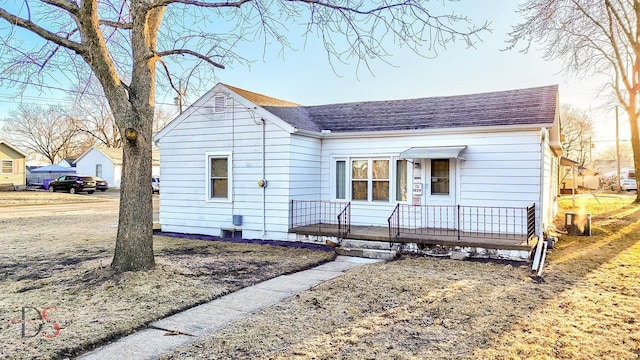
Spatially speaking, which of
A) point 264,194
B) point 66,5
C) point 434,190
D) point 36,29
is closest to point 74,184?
point 264,194

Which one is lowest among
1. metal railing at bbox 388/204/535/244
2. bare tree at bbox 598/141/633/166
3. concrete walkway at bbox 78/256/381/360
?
concrete walkway at bbox 78/256/381/360

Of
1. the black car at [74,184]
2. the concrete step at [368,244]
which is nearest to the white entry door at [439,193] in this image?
the concrete step at [368,244]

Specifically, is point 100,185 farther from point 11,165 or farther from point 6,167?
point 6,167

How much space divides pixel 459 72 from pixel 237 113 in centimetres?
616

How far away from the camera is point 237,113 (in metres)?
10.8

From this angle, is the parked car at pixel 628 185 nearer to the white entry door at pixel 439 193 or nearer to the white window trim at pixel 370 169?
the white entry door at pixel 439 193

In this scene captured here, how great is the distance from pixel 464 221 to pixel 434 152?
185cm

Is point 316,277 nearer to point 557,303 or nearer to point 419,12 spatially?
point 557,303

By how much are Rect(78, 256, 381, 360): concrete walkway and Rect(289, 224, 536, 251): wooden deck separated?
7.12 feet

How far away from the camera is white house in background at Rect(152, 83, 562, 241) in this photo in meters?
9.33

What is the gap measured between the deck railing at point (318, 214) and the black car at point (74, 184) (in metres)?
28.7

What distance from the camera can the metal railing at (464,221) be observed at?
9.05 m

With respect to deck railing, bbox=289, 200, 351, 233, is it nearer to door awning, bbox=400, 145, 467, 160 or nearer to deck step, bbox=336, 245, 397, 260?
deck step, bbox=336, 245, 397, 260

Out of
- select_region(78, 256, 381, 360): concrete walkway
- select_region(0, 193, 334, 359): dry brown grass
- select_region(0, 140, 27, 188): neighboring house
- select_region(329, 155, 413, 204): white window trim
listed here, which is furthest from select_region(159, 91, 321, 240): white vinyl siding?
select_region(0, 140, 27, 188): neighboring house
